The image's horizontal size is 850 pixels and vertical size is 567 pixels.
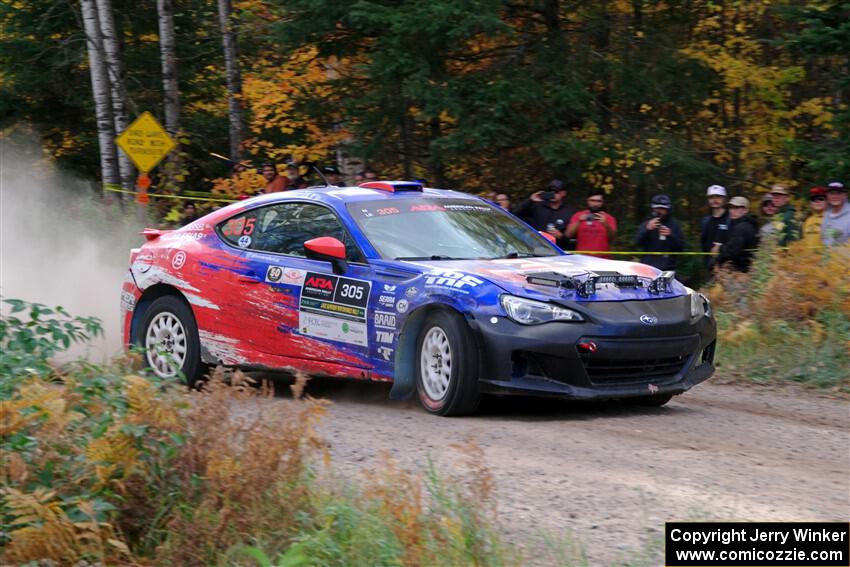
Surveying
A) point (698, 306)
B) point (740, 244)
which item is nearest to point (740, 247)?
point (740, 244)

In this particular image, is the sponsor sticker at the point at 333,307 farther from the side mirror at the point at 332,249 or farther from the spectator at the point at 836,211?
the spectator at the point at 836,211

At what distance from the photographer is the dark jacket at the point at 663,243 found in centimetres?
1346

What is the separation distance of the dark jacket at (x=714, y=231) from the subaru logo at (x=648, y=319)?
18.2ft

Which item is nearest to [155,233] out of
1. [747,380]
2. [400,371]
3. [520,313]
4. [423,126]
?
[400,371]

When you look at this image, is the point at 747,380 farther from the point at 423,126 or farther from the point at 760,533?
the point at 423,126

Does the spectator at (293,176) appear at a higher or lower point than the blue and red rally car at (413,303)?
higher

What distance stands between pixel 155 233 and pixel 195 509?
6.11 m

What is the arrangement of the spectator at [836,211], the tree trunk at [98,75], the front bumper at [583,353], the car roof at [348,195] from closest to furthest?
1. the front bumper at [583,353]
2. the car roof at [348,195]
3. the spectator at [836,211]
4. the tree trunk at [98,75]

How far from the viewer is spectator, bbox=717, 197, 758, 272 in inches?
520

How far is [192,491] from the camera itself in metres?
5.37

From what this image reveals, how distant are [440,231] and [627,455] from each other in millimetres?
2951

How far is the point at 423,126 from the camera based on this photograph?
19.2 m

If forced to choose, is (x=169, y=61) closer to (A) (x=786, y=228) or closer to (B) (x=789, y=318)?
(A) (x=786, y=228)

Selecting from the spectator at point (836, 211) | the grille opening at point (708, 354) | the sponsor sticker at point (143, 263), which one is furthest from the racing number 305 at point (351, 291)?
the spectator at point (836, 211)
